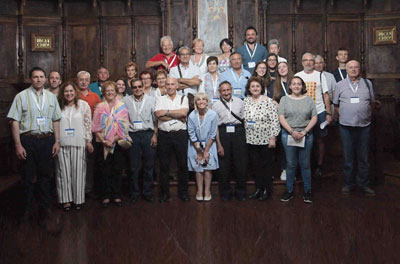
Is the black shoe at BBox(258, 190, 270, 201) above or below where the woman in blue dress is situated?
below

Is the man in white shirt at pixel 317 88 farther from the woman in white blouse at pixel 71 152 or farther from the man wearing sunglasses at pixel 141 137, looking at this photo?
the woman in white blouse at pixel 71 152

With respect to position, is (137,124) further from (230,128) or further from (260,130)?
(260,130)

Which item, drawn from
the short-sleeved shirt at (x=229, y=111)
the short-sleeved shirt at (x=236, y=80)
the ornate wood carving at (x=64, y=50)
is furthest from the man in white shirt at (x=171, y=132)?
the ornate wood carving at (x=64, y=50)

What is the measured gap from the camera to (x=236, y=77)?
4758 mm

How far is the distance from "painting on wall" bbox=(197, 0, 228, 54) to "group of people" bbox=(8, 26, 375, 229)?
325 centimetres

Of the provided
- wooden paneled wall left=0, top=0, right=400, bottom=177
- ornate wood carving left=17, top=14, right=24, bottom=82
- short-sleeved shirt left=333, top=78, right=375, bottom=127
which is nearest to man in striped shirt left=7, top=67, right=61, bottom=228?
short-sleeved shirt left=333, top=78, right=375, bottom=127

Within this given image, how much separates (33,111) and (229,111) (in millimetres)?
2091

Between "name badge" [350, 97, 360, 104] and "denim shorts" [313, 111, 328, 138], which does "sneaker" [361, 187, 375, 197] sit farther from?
"name badge" [350, 97, 360, 104]

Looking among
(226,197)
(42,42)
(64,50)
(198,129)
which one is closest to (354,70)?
(198,129)

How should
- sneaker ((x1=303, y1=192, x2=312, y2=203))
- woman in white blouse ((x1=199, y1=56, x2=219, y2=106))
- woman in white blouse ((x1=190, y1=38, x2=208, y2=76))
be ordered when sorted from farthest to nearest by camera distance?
1. woman in white blouse ((x1=190, y1=38, x2=208, y2=76))
2. woman in white blouse ((x1=199, y1=56, x2=219, y2=106))
3. sneaker ((x1=303, y1=192, x2=312, y2=203))

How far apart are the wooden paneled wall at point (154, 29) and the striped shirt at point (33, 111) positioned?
14.2 feet

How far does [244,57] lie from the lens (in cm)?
557

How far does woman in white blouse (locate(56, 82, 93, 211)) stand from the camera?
4203 mm

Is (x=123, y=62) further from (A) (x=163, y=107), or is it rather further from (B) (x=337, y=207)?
(B) (x=337, y=207)
